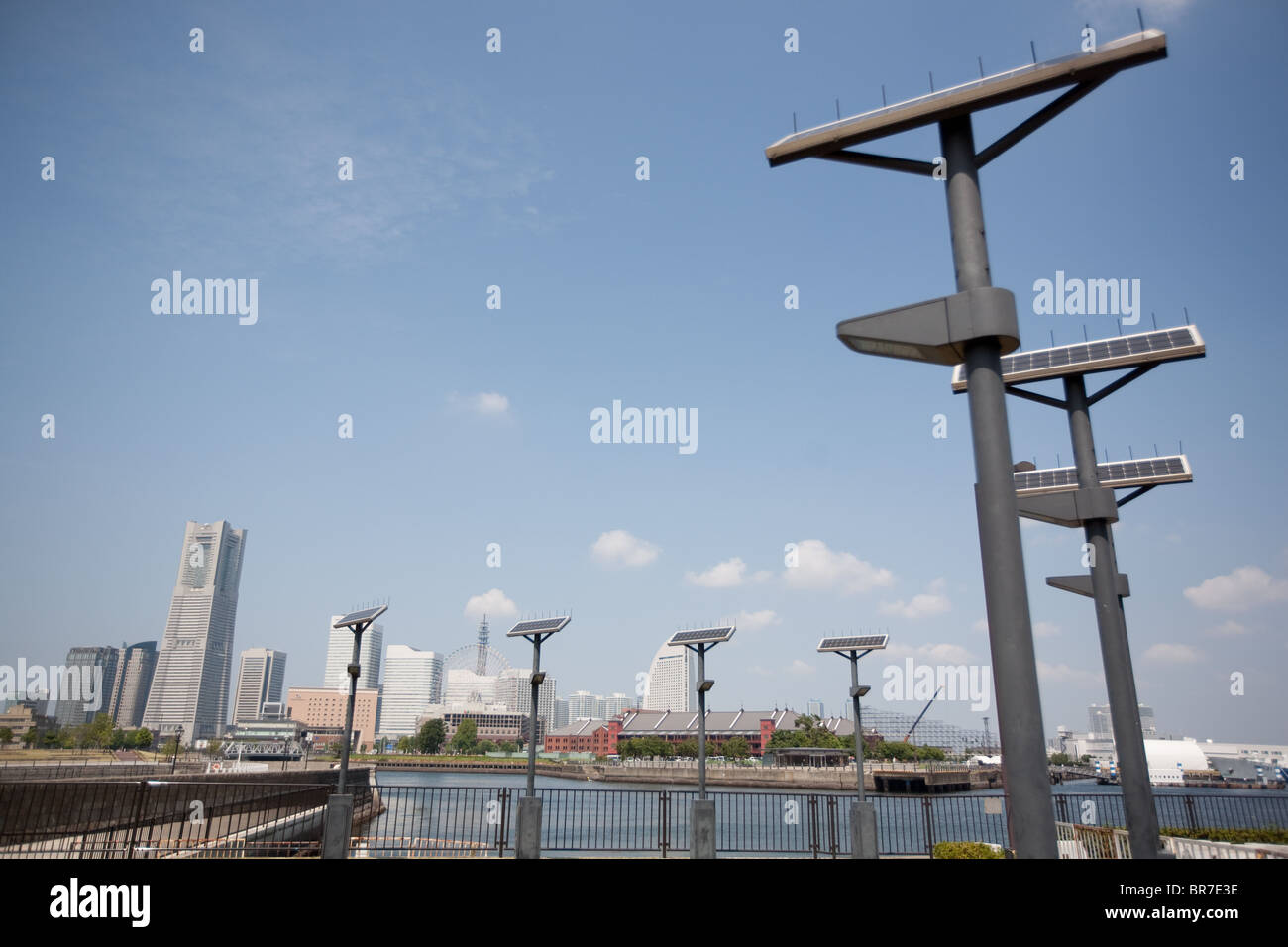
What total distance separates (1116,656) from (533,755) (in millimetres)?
13628

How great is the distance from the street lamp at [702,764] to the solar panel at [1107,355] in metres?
9.48

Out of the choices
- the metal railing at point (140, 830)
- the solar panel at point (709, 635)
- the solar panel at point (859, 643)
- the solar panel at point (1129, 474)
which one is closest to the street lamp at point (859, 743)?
the solar panel at point (859, 643)

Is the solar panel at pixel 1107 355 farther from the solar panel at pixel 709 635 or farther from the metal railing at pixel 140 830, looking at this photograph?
the metal railing at pixel 140 830

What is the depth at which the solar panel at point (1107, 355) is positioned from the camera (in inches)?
609

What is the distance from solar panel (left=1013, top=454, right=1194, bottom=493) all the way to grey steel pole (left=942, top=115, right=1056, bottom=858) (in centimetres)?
1024

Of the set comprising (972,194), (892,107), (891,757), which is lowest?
(891,757)

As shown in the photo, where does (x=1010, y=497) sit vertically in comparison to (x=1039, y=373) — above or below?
below

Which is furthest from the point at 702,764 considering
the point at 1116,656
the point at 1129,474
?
the point at 1129,474

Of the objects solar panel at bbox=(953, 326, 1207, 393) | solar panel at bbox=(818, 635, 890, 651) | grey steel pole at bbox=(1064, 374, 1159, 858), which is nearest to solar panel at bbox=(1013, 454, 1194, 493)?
grey steel pole at bbox=(1064, 374, 1159, 858)
